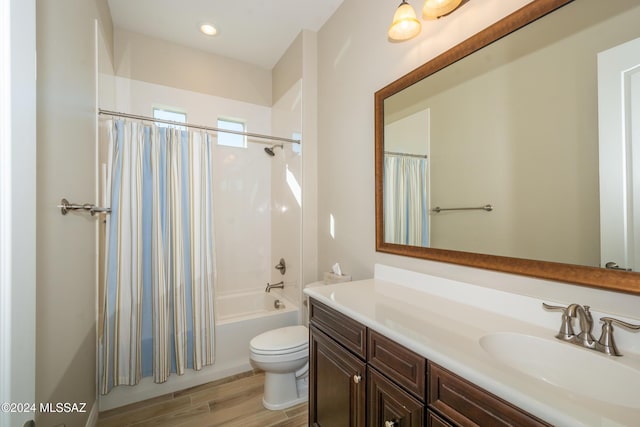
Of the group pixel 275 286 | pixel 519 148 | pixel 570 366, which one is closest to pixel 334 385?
pixel 570 366

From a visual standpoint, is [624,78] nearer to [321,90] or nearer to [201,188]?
[321,90]

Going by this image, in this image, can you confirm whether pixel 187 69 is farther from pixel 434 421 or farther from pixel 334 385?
pixel 434 421

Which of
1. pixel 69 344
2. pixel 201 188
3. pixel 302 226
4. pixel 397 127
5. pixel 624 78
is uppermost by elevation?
pixel 397 127

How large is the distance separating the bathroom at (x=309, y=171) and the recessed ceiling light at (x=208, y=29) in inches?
30.2

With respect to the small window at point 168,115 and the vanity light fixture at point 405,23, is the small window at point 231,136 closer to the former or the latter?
the small window at point 168,115

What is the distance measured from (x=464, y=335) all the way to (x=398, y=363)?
0.78 feet

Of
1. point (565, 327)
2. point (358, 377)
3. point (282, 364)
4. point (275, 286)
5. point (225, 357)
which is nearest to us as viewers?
point (565, 327)

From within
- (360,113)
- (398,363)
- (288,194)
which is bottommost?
(398,363)

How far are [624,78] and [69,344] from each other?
92.5 inches

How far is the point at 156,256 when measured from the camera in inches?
77.1

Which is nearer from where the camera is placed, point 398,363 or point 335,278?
point 398,363

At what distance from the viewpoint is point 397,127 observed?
5.24ft

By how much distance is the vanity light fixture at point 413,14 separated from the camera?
47.2 inches

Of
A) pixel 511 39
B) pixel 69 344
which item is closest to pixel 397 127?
pixel 511 39
